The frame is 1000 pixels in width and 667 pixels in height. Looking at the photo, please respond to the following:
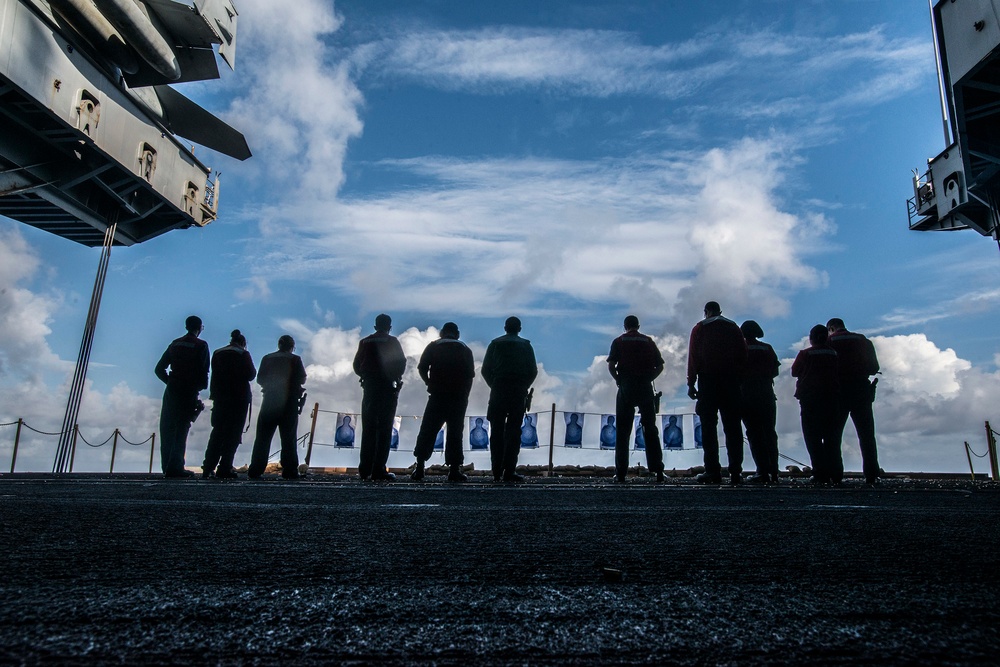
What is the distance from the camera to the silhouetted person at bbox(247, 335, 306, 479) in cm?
789

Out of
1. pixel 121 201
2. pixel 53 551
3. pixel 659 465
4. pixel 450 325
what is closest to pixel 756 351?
pixel 659 465

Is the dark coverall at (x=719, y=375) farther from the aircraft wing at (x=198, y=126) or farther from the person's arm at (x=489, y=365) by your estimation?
the aircraft wing at (x=198, y=126)

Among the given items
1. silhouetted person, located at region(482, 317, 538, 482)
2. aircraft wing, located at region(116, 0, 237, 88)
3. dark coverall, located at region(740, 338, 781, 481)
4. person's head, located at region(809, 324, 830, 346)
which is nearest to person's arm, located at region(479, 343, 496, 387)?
silhouetted person, located at region(482, 317, 538, 482)

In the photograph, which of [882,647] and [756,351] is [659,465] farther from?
[882,647]

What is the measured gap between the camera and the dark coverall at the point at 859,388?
7.27m

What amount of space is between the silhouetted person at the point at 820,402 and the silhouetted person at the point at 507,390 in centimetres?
272

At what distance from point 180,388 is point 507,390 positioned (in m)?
3.56

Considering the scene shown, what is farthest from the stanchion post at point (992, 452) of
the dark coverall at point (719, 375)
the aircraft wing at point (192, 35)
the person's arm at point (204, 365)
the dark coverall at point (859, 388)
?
the aircraft wing at point (192, 35)

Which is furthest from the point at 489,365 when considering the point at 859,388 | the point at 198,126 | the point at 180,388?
the point at 198,126

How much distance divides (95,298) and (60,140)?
6092 millimetres

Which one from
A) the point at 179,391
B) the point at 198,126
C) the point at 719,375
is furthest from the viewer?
the point at 198,126

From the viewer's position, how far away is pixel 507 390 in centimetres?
723

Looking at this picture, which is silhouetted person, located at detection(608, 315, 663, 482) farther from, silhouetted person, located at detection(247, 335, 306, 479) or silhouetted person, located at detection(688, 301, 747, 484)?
silhouetted person, located at detection(247, 335, 306, 479)

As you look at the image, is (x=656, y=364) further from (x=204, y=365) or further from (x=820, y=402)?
(x=204, y=365)
